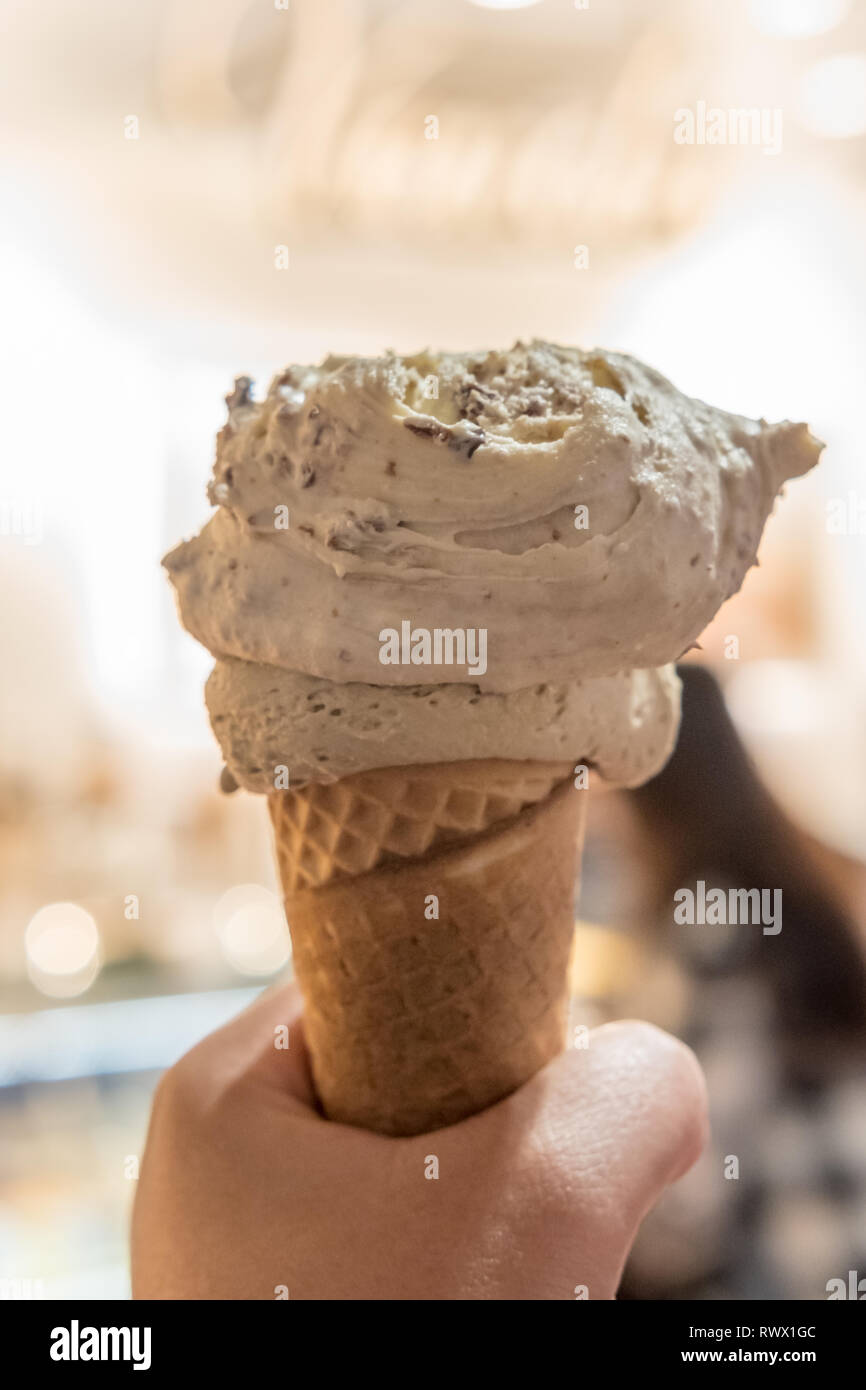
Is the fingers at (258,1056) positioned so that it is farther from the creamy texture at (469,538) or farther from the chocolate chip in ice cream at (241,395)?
the chocolate chip in ice cream at (241,395)

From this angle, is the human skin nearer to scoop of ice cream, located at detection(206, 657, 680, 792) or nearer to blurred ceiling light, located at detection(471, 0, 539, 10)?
scoop of ice cream, located at detection(206, 657, 680, 792)

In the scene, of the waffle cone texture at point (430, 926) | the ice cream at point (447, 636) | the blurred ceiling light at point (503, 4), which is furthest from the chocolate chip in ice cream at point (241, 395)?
the blurred ceiling light at point (503, 4)

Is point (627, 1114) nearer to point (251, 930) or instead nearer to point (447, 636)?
point (447, 636)

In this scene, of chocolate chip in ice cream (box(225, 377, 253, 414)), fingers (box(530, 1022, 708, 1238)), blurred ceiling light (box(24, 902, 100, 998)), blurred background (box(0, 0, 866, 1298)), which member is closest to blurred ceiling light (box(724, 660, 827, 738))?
blurred background (box(0, 0, 866, 1298))
